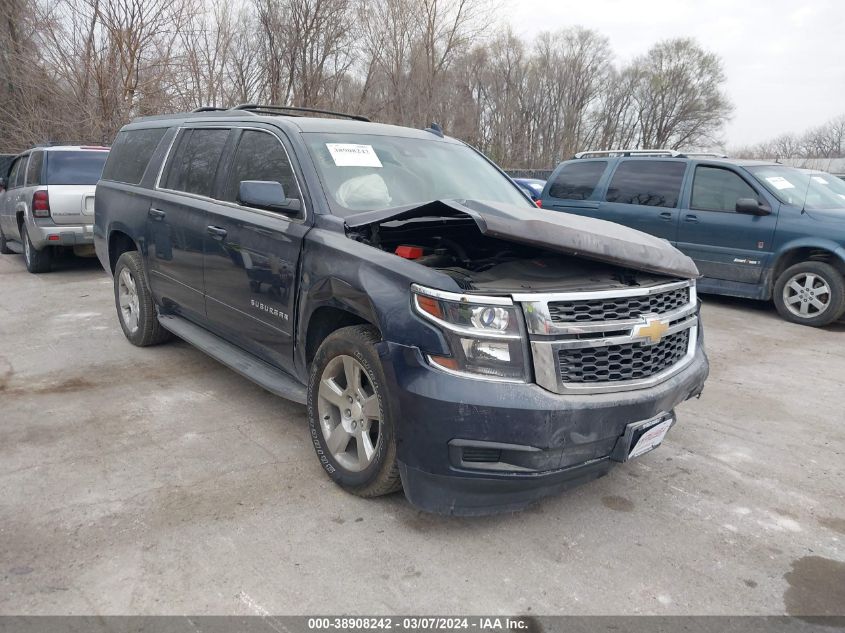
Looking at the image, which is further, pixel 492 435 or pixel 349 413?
pixel 349 413

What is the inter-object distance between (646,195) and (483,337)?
6695 mm

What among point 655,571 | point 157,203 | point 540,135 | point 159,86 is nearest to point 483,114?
point 540,135

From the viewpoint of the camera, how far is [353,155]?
12.5ft

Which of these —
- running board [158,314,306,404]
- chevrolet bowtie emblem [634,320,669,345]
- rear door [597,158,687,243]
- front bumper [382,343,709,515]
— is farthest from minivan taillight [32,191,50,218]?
chevrolet bowtie emblem [634,320,669,345]

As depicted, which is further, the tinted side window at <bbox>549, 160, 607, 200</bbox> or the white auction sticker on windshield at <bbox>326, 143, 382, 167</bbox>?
the tinted side window at <bbox>549, 160, 607, 200</bbox>

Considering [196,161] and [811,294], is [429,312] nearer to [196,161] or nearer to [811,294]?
[196,161]

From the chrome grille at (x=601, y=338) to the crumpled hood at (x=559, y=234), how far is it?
139mm

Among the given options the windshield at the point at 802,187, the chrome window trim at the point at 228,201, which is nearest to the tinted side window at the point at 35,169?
the chrome window trim at the point at 228,201

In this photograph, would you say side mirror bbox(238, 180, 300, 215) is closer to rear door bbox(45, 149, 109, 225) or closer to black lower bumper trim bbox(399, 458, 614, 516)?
black lower bumper trim bbox(399, 458, 614, 516)

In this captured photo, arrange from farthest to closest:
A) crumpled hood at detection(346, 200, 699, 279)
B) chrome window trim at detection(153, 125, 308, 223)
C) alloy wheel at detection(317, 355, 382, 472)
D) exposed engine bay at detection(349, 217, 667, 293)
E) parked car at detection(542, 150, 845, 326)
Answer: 1. parked car at detection(542, 150, 845, 326)
2. chrome window trim at detection(153, 125, 308, 223)
3. alloy wheel at detection(317, 355, 382, 472)
4. exposed engine bay at detection(349, 217, 667, 293)
5. crumpled hood at detection(346, 200, 699, 279)

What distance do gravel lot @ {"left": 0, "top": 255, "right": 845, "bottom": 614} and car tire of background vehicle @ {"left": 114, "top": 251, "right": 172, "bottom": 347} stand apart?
810 millimetres

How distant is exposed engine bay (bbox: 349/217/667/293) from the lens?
290cm

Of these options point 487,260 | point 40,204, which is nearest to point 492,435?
point 487,260

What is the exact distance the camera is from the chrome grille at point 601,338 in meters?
2.65
